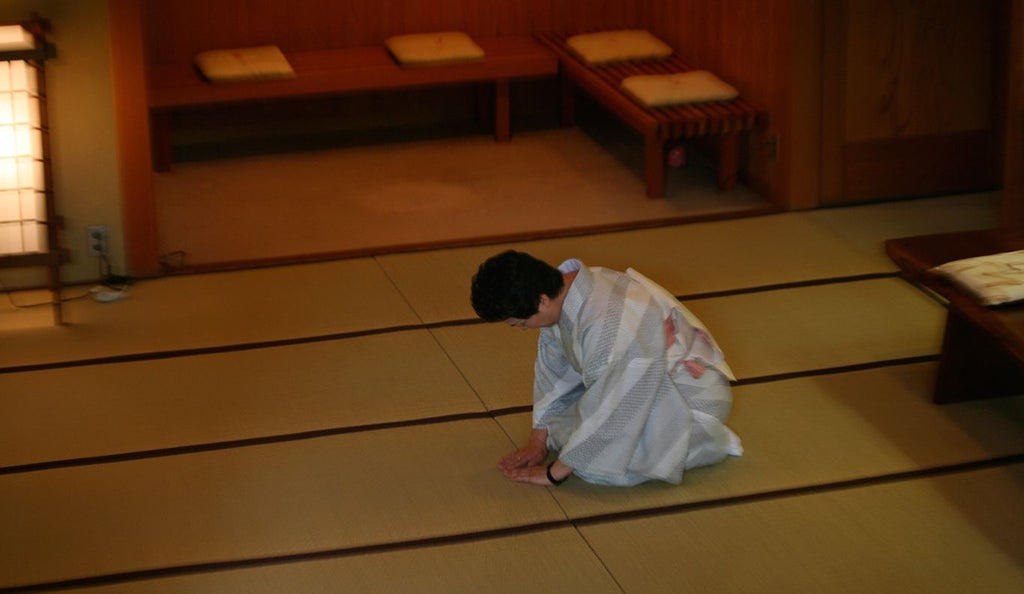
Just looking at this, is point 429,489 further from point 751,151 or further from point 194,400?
point 751,151

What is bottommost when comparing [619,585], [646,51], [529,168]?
[619,585]

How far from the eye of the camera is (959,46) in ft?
17.6

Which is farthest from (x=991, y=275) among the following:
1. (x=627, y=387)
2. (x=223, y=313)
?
(x=223, y=313)

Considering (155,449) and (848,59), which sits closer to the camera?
(155,449)

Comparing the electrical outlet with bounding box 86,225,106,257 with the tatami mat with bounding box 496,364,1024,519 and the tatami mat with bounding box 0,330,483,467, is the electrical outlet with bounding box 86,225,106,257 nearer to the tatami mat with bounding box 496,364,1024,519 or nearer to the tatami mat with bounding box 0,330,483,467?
the tatami mat with bounding box 0,330,483,467

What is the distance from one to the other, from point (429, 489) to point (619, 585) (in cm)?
61

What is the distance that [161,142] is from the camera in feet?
19.6

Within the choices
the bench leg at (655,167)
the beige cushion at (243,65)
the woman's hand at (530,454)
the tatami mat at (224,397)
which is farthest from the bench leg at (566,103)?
the woman's hand at (530,454)

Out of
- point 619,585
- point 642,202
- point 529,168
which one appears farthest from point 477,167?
point 619,585

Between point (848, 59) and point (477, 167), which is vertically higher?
point (848, 59)

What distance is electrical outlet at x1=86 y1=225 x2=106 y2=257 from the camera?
188 inches

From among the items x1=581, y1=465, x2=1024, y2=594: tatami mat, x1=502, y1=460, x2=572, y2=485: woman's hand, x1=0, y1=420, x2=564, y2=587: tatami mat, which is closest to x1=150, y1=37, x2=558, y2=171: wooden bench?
x1=0, y1=420, x2=564, y2=587: tatami mat

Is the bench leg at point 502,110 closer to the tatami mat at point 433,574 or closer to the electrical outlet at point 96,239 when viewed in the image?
the electrical outlet at point 96,239

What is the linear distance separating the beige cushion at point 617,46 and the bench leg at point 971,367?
8.56 ft
